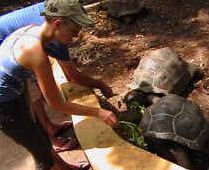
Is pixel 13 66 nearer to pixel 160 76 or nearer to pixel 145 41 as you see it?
pixel 160 76

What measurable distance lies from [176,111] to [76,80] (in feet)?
2.88

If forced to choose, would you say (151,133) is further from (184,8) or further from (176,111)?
(184,8)

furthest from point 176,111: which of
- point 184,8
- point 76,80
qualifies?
point 184,8

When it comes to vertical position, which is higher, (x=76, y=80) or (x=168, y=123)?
(x=76, y=80)

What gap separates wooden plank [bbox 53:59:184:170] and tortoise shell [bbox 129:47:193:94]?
2.88ft

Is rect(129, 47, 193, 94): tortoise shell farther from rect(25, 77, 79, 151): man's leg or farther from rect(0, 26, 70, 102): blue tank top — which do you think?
rect(0, 26, 70, 102): blue tank top

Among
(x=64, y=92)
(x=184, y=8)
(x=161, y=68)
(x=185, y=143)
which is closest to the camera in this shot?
(x=185, y=143)

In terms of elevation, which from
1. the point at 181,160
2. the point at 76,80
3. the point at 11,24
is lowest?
the point at 181,160

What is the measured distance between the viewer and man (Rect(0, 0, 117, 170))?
3.04m

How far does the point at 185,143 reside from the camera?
3869mm

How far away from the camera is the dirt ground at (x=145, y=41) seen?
5258mm

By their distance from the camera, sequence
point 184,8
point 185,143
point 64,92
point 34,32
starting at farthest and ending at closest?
1. point 184,8
2. point 64,92
3. point 185,143
4. point 34,32

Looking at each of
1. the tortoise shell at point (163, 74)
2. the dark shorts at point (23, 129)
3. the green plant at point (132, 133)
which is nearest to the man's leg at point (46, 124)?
the dark shorts at point (23, 129)

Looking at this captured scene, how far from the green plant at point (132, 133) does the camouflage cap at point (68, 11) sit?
4.13 feet
